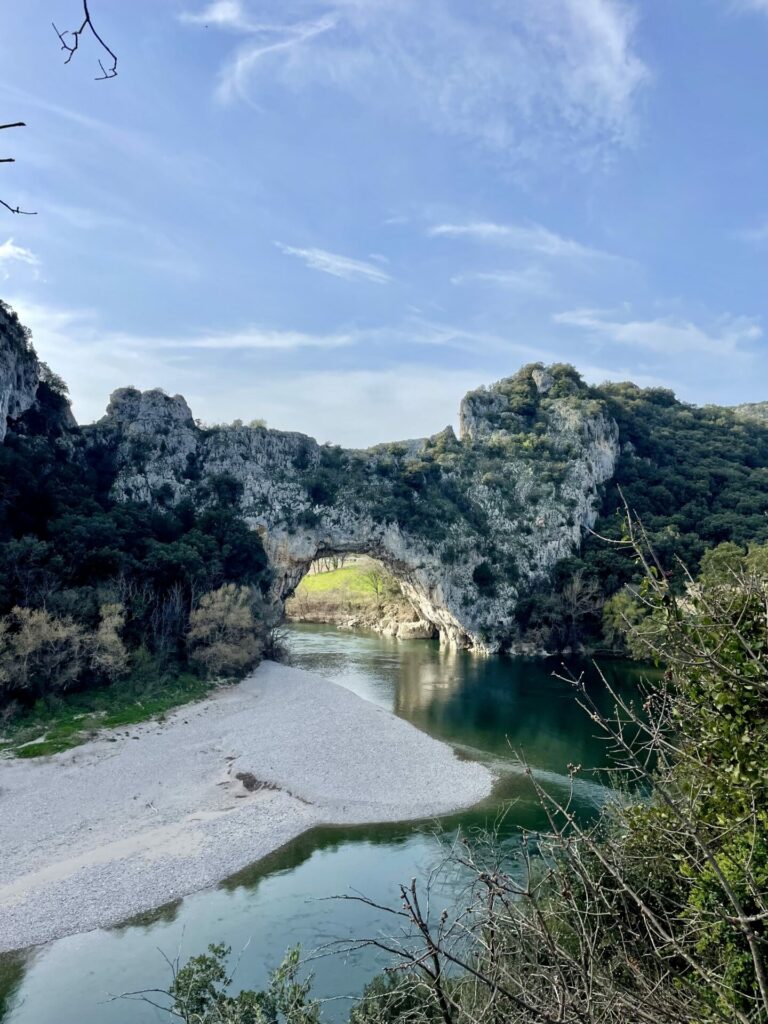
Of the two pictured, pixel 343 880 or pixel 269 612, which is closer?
pixel 343 880

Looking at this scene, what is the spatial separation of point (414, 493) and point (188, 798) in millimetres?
40432

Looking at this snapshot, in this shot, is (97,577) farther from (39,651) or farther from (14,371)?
(14,371)

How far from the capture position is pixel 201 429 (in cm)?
5312

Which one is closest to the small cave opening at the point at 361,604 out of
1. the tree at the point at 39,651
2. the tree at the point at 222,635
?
the tree at the point at 222,635

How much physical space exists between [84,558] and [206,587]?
7939 mm

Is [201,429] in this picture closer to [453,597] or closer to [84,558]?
[84,558]

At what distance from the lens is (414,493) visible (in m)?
57.6

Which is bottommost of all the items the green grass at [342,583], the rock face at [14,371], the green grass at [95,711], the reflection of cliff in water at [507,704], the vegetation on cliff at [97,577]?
the reflection of cliff in water at [507,704]

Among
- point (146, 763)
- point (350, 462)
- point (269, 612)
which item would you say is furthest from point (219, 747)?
point (350, 462)

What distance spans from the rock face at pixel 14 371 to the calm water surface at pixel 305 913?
30.1 meters

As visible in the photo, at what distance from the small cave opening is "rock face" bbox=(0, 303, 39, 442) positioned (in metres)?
30.3

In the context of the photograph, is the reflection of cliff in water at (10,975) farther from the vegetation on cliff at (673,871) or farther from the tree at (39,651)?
the tree at (39,651)

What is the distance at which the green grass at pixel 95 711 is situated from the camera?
22.7m

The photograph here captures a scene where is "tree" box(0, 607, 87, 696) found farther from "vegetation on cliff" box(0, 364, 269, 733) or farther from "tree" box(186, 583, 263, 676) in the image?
"tree" box(186, 583, 263, 676)
